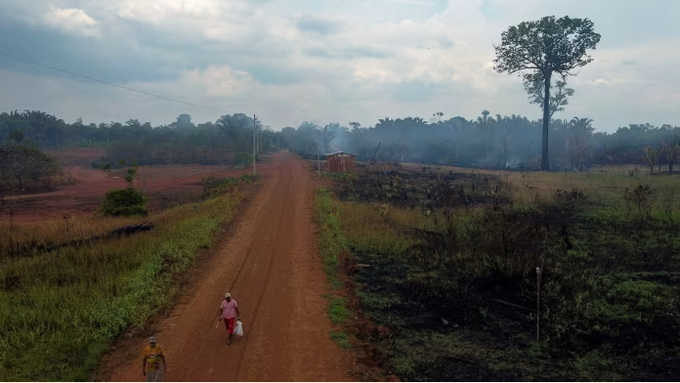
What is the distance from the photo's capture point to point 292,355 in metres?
9.85

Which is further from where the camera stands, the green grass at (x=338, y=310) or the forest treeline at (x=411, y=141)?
the forest treeline at (x=411, y=141)

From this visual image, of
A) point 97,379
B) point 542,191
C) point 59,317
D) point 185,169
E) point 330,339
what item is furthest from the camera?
point 185,169

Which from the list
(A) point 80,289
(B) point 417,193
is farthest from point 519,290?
(B) point 417,193

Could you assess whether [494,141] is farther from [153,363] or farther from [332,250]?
[153,363]

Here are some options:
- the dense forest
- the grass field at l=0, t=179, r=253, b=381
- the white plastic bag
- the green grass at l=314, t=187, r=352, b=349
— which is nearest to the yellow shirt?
the grass field at l=0, t=179, r=253, b=381

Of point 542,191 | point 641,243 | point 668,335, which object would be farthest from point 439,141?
point 668,335

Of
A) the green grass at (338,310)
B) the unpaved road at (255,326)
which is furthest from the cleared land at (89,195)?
the green grass at (338,310)

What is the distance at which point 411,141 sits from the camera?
111 metres

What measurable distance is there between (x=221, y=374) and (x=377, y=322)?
3.99 metres

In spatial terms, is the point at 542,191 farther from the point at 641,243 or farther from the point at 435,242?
the point at 435,242

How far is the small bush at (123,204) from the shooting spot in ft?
86.3

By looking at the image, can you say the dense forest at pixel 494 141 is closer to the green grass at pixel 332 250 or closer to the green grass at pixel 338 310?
the green grass at pixel 332 250

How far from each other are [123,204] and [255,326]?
18301 mm

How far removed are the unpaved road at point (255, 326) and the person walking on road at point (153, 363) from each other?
0.97 ft
